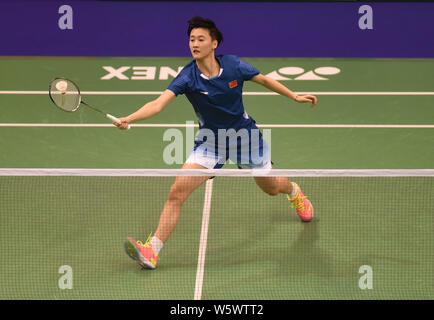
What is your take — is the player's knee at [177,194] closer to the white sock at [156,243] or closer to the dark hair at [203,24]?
the white sock at [156,243]

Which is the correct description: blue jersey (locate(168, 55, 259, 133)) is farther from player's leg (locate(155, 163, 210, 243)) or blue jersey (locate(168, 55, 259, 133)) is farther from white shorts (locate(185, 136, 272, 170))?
player's leg (locate(155, 163, 210, 243))

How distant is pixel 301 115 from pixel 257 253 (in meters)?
3.51

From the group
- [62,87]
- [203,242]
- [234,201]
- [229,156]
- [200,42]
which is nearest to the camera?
[62,87]

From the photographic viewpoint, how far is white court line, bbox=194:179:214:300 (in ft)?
18.7

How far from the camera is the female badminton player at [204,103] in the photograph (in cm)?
569

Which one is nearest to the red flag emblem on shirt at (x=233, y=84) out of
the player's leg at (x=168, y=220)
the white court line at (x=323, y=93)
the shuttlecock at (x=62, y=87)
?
the player's leg at (x=168, y=220)

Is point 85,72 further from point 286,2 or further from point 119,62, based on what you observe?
point 286,2

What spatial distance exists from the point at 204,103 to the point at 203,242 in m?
1.40

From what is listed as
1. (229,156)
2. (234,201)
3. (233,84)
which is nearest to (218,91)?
(233,84)

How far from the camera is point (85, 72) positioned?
10.5 m

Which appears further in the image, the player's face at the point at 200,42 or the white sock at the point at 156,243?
the white sock at the point at 156,243

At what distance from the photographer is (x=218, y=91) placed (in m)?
5.79

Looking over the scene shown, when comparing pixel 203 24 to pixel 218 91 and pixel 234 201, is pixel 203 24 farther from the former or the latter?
pixel 234 201

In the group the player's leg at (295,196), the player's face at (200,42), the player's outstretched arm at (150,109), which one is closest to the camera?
the player's outstretched arm at (150,109)
